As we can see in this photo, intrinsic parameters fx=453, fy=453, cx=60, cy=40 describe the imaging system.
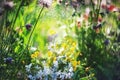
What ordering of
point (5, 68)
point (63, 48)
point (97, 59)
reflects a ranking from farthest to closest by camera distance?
point (97, 59), point (63, 48), point (5, 68)

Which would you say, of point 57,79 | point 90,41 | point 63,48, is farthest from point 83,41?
point 57,79

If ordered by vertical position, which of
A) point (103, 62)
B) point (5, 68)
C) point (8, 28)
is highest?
point (8, 28)

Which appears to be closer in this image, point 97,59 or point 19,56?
point 19,56

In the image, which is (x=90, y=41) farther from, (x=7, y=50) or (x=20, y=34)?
(x=7, y=50)

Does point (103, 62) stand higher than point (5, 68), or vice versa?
point (5, 68)

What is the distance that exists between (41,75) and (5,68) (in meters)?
0.36

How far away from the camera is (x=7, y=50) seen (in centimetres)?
467

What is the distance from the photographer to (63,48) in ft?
17.3

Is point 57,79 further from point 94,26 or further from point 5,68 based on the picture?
point 94,26

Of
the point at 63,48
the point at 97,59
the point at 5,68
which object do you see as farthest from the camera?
the point at 97,59

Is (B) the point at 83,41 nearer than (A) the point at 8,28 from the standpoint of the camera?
No

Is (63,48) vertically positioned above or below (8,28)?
below

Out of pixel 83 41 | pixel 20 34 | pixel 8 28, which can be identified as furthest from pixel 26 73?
pixel 83 41

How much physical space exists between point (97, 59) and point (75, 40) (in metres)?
0.40
